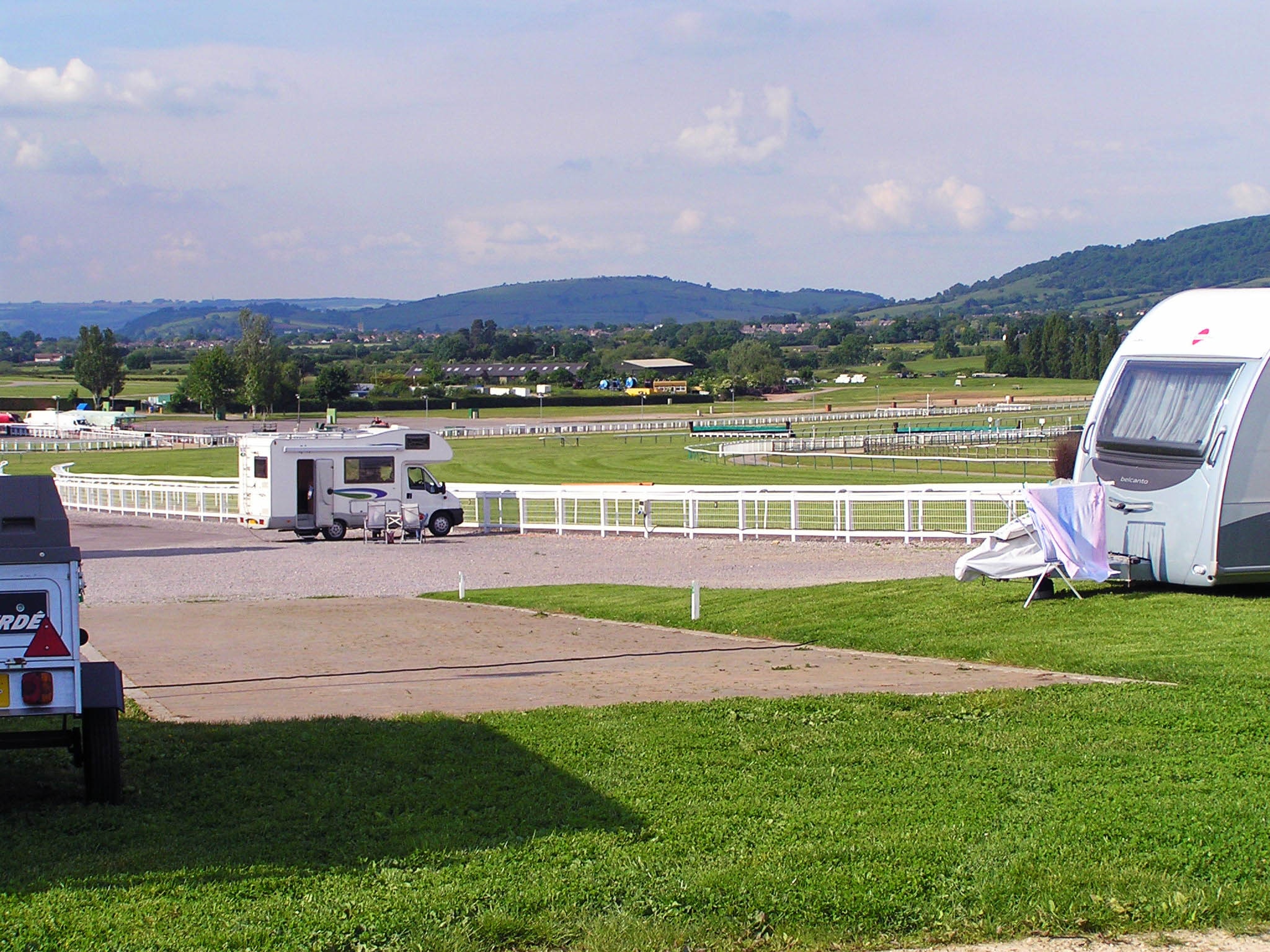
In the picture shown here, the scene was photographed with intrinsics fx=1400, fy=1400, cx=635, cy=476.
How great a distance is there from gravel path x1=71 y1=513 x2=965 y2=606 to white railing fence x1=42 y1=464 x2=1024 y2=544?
799 millimetres

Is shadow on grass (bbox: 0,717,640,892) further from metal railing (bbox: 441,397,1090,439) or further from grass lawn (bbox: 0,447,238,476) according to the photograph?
metal railing (bbox: 441,397,1090,439)

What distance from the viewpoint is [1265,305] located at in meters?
14.7

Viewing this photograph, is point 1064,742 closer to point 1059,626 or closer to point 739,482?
point 1059,626

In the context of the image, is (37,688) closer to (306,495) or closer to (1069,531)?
(1069,531)

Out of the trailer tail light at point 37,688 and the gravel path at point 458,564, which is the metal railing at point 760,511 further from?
the trailer tail light at point 37,688

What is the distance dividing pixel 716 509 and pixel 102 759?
86.0 feet

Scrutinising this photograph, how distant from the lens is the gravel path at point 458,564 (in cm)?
2223

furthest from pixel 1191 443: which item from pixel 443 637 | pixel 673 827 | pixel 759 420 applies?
pixel 759 420

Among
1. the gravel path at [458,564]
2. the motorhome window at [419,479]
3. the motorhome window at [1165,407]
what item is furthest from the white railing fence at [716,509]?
the motorhome window at [1165,407]

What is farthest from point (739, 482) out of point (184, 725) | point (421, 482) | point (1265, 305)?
point (184, 725)

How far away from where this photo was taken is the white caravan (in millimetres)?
14281

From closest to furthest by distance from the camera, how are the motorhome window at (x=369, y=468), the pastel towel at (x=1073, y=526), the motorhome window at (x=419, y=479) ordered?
the pastel towel at (x=1073, y=526), the motorhome window at (x=369, y=468), the motorhome window at (x=419, y=479)

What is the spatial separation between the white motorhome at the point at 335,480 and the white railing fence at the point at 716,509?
1893 mm

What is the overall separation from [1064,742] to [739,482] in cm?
4069
